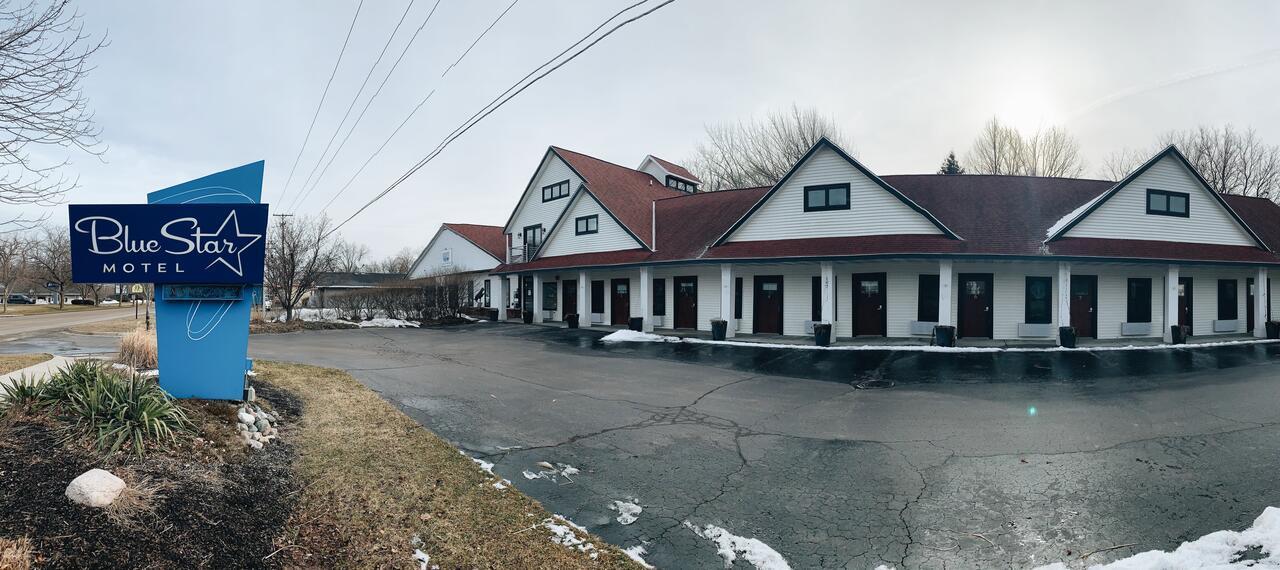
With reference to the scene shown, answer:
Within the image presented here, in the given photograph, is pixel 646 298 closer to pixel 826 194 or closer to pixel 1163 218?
pixel 826 194

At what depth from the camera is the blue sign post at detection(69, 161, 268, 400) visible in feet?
20.0

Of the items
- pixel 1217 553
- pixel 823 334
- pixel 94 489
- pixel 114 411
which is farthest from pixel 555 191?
pixel 1217 553

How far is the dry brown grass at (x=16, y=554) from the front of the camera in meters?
2.81

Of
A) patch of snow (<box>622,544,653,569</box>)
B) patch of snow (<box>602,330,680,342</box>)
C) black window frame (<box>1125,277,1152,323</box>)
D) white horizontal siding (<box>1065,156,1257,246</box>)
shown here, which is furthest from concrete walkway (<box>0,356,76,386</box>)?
black window frame (<box>1125,277,1152,323</box>)

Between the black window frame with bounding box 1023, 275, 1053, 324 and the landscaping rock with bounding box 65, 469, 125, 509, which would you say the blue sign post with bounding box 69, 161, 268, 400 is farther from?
the black window frame with bounding box 1023, 275, 1053, 324

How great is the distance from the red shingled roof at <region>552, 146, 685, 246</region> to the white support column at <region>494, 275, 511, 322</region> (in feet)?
25.3

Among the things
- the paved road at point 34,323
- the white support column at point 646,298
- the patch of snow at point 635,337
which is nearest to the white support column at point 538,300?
the white support column at point 646,298

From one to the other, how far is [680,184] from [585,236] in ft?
43.3

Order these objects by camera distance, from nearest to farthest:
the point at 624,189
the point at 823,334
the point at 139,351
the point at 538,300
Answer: the point at 139,351 < the point at 823,334 < the point at 538,300 < the point at 624,189

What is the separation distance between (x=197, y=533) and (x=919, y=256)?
17.7m

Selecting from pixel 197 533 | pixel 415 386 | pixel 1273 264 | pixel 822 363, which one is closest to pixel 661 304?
pixel 822 363

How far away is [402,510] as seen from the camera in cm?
454

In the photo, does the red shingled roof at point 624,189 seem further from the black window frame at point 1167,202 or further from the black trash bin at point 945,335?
the black window frame at point 1167,202

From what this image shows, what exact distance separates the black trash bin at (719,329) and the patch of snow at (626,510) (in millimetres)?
13898
